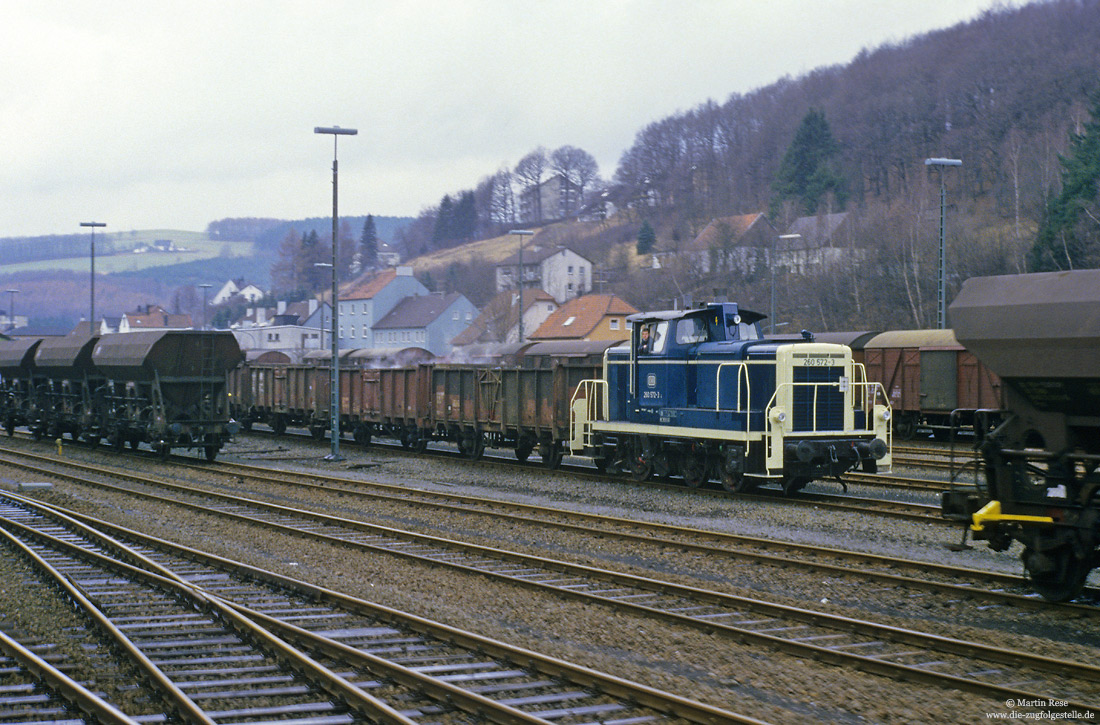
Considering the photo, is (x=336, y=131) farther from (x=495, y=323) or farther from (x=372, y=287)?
(x=372, y=287)

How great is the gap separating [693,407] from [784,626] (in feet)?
31.8

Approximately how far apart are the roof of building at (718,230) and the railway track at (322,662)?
2761 inches

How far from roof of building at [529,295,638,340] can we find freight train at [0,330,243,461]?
40.2 m

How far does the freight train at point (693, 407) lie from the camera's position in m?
17.6

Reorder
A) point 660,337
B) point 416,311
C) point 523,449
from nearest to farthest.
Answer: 1. point 660,337
2. point 523,449
3. point 416,311

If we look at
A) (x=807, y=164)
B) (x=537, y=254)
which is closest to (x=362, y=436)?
(x=807, y=164)

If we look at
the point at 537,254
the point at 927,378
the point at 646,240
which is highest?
the point at 646,240

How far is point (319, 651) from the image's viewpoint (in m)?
8.48

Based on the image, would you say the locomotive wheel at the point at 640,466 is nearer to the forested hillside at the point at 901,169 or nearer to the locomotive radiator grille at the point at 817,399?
the locomotive radiator grille at the point at 817,399

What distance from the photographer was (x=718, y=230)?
81438 millimetres

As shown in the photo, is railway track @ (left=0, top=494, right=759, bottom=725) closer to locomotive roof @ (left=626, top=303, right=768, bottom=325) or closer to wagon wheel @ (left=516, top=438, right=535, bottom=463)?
locomotive roof @ (left=626, top=303, right=768, bottom=325)

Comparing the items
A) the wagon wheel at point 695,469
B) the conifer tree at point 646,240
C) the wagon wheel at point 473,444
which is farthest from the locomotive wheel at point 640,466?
the conifer tree at point 646,240

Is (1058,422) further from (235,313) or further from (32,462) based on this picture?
(235,313)

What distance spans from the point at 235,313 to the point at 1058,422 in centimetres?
15740
